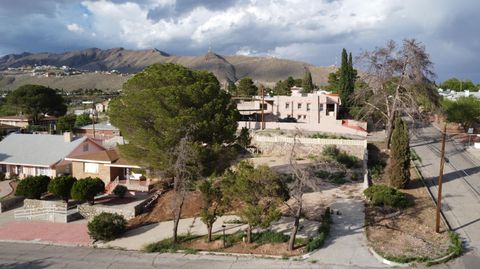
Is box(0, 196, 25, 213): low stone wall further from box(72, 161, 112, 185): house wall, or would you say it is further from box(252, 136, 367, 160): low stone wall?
box(252, 136, 367, 160): low stone wall

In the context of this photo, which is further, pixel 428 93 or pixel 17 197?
pixel 428 93

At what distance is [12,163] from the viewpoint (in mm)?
45375

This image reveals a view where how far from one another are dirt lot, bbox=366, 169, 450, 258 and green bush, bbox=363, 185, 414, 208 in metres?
0.48

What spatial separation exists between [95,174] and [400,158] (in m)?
26.6

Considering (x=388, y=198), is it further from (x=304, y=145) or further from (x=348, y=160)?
(x=304, y=145)

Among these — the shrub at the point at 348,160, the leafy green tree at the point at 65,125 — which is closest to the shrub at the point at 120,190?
the shrub at the point at 348,160

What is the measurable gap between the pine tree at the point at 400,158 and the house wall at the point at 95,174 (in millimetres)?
24419

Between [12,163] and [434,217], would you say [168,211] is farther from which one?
[12,163]

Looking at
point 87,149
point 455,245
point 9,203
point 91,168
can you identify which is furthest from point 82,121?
point 455,245

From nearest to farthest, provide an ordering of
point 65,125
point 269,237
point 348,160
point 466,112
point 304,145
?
point 269,237
point 348,160
point 304,145
point 466,112
point 65,125

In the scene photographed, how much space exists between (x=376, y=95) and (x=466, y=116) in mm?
19638

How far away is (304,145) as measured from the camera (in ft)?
144

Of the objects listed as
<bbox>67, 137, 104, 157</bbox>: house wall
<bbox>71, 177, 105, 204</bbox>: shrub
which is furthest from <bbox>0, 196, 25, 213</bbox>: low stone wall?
<bbox>71, 177, 105, 204</bbox>: shrub

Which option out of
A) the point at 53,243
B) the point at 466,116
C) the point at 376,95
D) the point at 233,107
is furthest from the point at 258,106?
the point at 53,243
